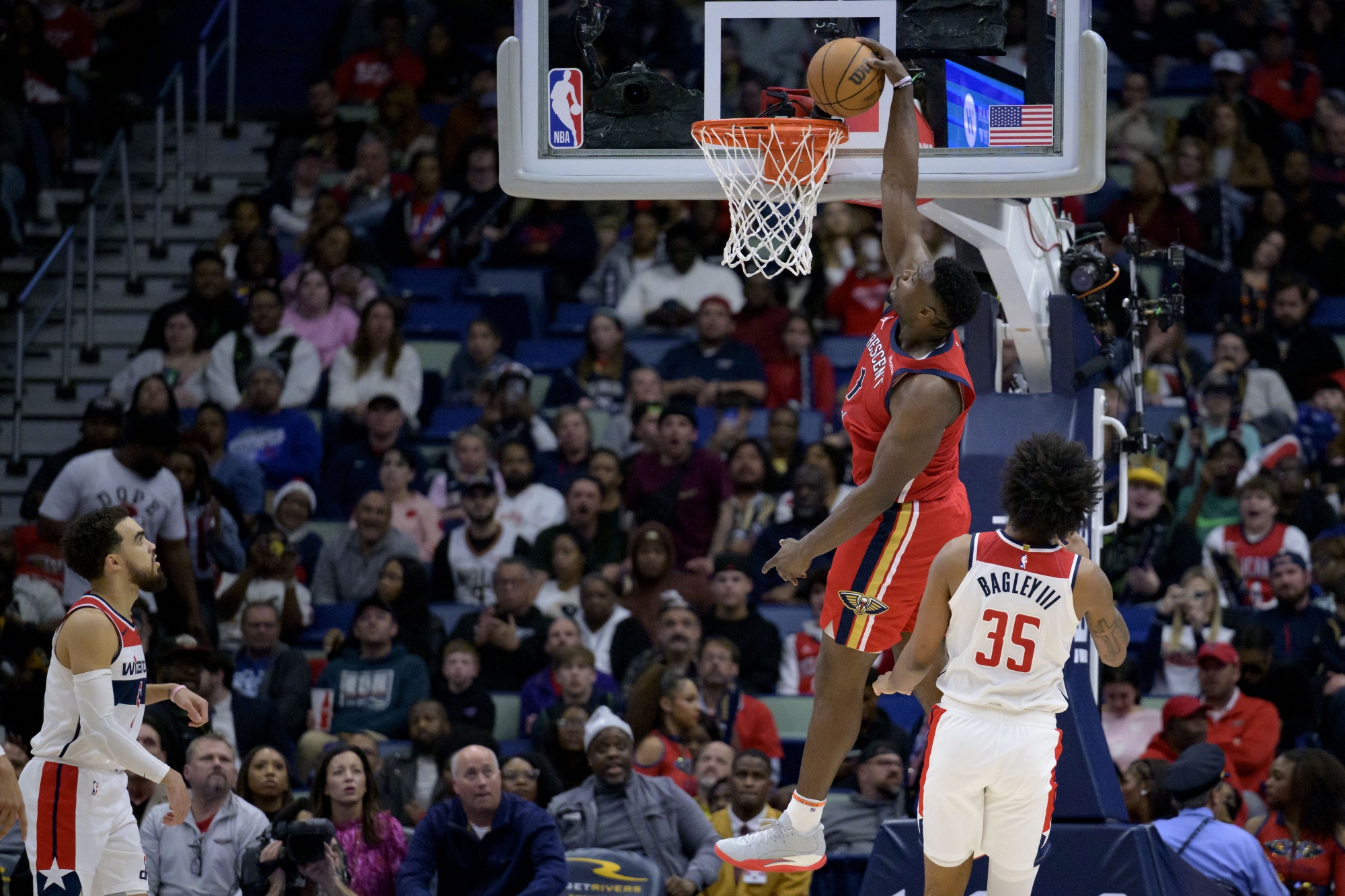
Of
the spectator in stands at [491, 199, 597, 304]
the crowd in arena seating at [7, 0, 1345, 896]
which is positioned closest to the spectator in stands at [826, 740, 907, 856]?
the crowd in arena seating at [7, 0, 1345, 896]

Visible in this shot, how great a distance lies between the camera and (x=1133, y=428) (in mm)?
7664

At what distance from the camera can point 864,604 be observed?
5.77 metres

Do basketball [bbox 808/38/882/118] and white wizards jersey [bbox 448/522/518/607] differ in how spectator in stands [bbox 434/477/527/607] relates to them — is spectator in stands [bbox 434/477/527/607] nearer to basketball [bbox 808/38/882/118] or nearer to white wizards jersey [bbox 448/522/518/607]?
white wizards jersey [bbox 448/522/518/607]

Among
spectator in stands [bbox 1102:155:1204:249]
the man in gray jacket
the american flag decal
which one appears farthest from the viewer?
spectator in stands [bbox 1102:155:1204:249]

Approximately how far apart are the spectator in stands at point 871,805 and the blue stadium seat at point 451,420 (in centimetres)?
444

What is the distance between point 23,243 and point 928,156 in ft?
30.6

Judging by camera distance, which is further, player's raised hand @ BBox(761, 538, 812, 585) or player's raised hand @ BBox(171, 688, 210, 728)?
player's raised hand @ BBox(171, 688, 210, 728)

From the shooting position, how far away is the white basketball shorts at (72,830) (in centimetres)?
628

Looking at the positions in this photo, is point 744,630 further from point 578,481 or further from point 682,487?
point 578,481

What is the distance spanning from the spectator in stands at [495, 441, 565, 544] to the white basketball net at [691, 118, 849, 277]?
4.96 m

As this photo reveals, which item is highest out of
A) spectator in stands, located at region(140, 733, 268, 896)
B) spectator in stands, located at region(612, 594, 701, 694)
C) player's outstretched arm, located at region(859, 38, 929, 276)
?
player's outstretched arm, located at region(859, 38, 929, 276)

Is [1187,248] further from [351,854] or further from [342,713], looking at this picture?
[351,854]

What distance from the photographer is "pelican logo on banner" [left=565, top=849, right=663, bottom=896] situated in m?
7.95

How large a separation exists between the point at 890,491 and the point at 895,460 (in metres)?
0.10
